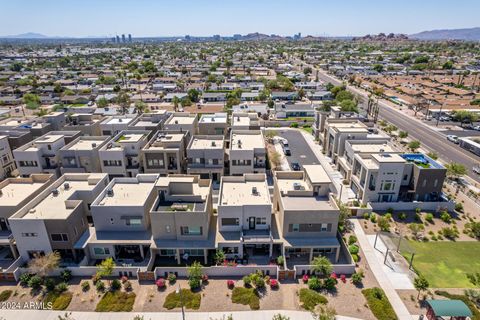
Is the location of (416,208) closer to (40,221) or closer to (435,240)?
(435,240)

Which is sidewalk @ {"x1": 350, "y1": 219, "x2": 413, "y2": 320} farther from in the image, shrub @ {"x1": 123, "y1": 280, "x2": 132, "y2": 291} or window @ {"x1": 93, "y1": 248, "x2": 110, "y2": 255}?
window @ {"x1": 93, "y1": 248, "x2": 110, "y2": 255}

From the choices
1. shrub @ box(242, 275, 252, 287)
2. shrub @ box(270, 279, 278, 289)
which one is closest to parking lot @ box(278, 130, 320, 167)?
shrub @ box(270, 279, 278, 289)

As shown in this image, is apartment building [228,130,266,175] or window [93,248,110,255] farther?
apartment building [228,130,266,175]

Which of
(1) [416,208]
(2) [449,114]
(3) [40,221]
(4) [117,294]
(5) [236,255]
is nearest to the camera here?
(4) [117,294]

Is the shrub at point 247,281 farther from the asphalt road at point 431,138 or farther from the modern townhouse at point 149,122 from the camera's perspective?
the asphalt road at point 431,138

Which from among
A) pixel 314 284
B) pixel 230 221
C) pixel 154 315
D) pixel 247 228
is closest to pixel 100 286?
pixel 154 315

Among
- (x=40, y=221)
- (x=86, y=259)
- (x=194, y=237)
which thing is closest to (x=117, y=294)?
(x=86, y=259)

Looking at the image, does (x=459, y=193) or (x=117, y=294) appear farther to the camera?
(x=459, y=193)
